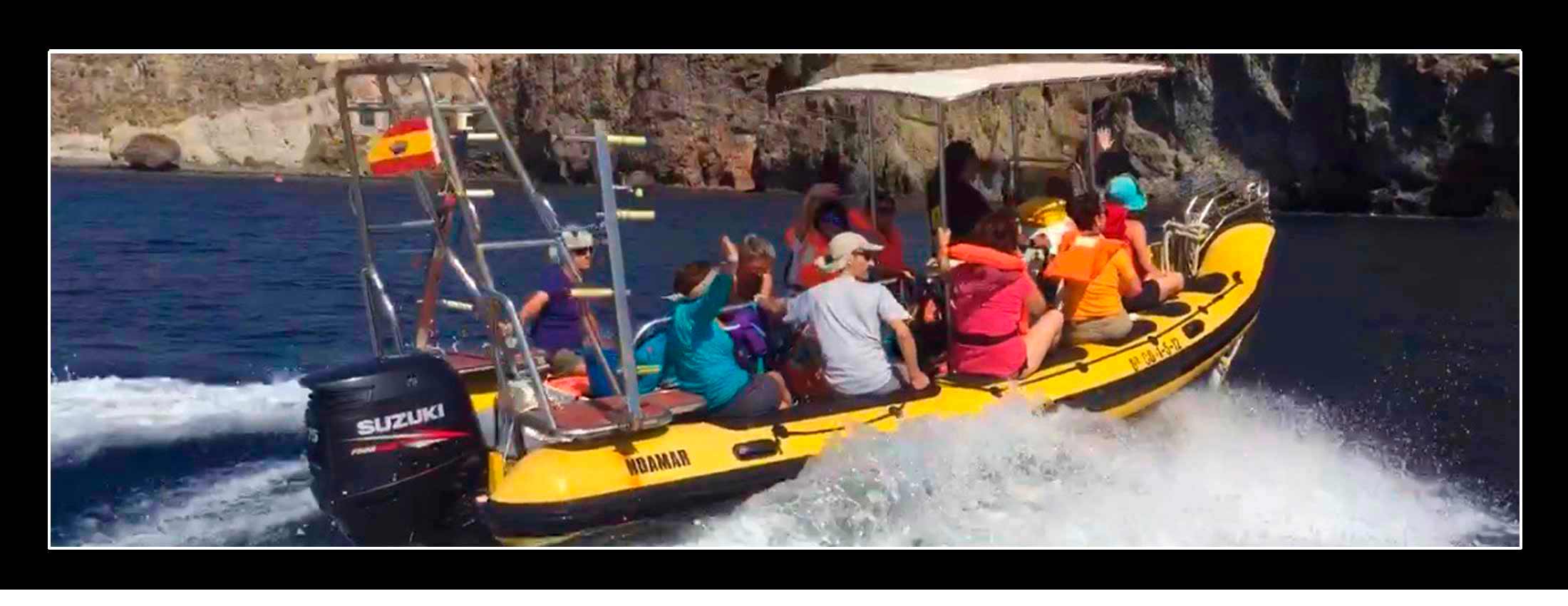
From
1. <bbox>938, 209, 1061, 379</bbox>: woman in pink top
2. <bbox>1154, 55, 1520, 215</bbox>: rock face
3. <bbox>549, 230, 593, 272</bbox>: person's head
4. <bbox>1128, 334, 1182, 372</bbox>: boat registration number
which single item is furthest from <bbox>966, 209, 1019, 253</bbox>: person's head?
<bbox>1154, 55, 1520, 215</bbox>: rock face

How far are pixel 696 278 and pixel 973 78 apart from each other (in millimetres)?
2427

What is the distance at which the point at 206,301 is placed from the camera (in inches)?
680

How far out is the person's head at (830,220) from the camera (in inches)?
340

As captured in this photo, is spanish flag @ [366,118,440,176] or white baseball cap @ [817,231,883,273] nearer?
spanish flag @ [366,118,440,176]

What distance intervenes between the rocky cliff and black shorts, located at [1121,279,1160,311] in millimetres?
15809

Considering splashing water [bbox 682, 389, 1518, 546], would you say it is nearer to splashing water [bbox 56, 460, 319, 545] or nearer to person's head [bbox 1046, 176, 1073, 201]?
person's head [bbox 1046, 176, 1073, 201]

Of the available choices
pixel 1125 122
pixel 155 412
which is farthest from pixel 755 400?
pixel 1125 122

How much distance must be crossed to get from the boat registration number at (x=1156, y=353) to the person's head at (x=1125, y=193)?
30.9 inches

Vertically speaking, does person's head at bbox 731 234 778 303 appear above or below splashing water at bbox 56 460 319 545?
above

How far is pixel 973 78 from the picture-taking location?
8742 mm

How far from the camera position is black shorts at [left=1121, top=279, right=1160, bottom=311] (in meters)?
9.32

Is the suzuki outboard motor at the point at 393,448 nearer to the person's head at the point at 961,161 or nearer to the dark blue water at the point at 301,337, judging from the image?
the dark blue water at the point at 301,337
